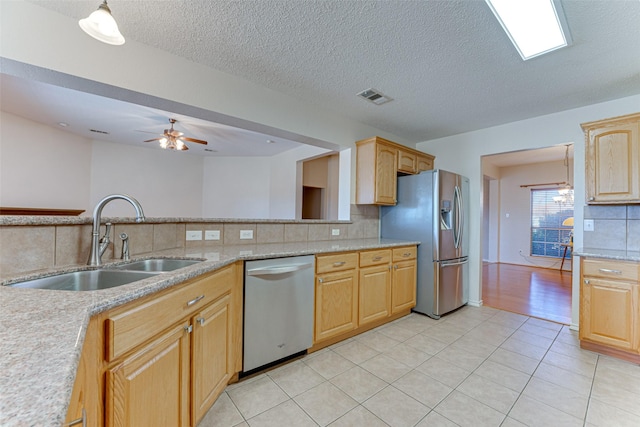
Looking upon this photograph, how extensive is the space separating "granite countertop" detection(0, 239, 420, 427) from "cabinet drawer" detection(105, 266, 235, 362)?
2.2 inches

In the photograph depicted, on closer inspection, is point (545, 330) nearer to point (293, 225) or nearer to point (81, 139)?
point (293, 225)

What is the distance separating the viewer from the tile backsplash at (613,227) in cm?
248

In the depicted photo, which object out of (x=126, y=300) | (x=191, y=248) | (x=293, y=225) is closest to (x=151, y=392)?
(x=126, y=300)

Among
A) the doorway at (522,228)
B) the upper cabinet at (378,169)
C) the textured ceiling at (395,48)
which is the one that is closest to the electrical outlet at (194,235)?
the textured ceiling at (395,48)

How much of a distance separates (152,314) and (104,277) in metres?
0.64

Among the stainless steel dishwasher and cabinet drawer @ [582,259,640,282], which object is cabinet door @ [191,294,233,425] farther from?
cabinet drawer @ [582,259,640,282]

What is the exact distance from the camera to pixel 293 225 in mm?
2785

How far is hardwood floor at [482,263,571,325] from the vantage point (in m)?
3.23

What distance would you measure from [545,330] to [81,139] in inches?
294

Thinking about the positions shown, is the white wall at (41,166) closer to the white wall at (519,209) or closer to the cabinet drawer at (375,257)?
the cabinet drawer at (375,257)

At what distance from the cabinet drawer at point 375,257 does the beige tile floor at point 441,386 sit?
702 millimetres

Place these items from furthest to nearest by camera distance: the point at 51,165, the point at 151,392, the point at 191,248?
the point at 51,165, the point at 191,248, the point at 151,392

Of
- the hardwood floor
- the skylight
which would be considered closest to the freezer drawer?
the hardwood floor

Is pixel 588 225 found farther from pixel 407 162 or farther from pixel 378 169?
pixel 378 169
